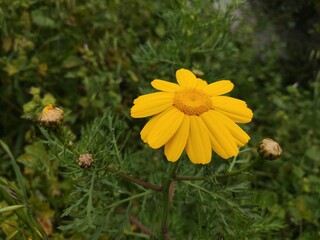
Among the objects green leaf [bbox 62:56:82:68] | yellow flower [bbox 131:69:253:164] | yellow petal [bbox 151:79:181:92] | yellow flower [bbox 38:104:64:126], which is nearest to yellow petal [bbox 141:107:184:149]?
yellow flower [bbox 131:69:253:164]

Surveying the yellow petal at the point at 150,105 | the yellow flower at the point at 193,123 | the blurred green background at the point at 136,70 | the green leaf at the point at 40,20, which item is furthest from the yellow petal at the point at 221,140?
the green leaf at the point at 40,20

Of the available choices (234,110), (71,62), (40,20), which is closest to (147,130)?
(234,110)

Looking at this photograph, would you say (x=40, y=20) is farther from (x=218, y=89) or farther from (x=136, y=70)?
(x=218, y=89)

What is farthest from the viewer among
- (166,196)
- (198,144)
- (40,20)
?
(40,20)

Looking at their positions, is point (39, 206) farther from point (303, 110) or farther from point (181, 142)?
point (303, 110)

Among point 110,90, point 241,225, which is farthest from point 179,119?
point 110,90

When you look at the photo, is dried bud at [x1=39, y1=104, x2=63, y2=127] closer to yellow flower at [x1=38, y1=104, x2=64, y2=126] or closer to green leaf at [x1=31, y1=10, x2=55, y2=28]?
yellow flower at [x1=38, y1=104, x2=64, y2=126]

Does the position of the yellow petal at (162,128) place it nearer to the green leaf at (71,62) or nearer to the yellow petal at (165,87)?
the yellow petal at (165,87)
